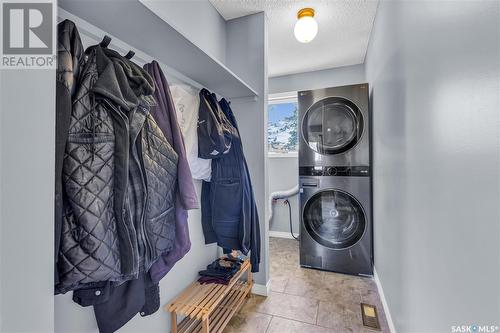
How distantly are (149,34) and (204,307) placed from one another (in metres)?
1.50

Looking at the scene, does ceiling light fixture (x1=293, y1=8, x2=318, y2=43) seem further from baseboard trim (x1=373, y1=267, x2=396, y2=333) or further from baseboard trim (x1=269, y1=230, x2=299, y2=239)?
baseboard trim (x1=269, y1=230, x2=299, y2=239)

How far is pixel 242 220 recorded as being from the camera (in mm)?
1659

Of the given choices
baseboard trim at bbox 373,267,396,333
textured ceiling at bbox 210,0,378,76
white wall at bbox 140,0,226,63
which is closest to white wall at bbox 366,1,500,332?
baseboard trim at bbox 373,267,396,333

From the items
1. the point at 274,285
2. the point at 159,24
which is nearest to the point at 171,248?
the point at 159,24

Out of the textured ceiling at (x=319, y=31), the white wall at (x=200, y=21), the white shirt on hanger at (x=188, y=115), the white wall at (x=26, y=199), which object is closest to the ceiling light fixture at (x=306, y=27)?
the textured ceiling at (x=319, y=31)

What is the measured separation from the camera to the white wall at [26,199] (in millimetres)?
438

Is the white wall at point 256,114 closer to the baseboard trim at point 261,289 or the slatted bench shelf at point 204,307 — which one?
the baseboard trim at point 261,289

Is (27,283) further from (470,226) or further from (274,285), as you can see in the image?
(274,285)

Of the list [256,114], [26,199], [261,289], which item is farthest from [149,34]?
[261,289]

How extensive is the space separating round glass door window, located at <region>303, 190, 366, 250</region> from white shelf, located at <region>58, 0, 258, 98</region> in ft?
5.35

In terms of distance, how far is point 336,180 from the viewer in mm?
2414

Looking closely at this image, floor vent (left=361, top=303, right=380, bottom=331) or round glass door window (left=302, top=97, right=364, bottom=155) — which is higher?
round glass door window (left=302, top=97, right=364, bottom=155)

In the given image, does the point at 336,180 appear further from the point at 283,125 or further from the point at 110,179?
the point at 110,179

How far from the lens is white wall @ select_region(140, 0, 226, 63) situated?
152 cm
